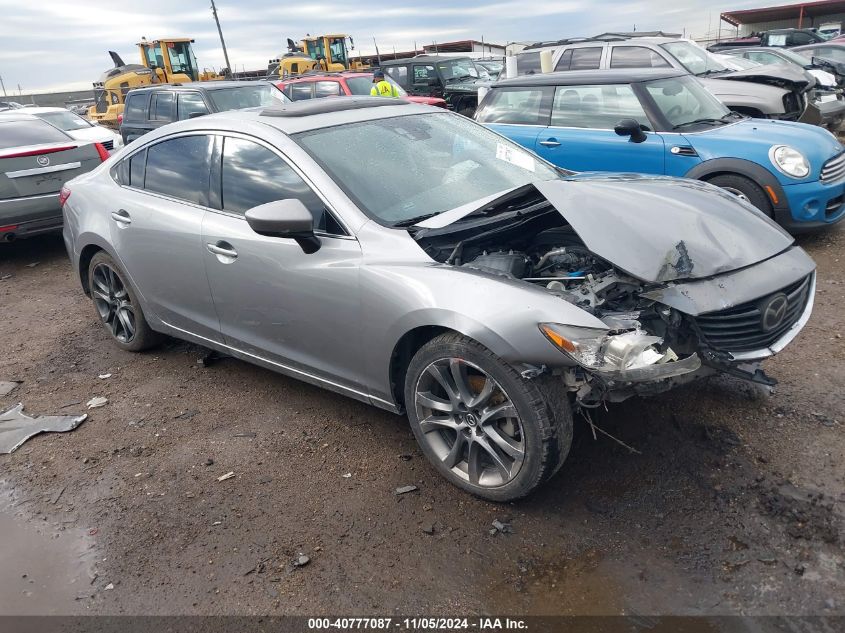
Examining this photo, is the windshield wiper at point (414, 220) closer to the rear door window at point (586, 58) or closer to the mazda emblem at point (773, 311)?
the mazda emblem at point (773, 311)

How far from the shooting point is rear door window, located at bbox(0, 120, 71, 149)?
740 cm

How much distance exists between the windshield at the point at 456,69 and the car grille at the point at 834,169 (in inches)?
471

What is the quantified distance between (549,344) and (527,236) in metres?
1.00

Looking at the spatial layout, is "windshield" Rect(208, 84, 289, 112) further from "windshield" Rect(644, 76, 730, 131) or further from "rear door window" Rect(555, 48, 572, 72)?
"windshield" Rect(644, 76, 730, 131)

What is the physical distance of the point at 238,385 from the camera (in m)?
4.33

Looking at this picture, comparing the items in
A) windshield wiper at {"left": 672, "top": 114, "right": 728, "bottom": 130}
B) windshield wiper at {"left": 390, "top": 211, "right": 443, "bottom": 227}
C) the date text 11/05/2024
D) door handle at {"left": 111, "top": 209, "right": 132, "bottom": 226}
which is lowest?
the date text 11/05/2024

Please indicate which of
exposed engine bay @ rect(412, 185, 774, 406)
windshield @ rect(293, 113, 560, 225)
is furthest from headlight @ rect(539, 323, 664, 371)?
windshield @ rect(293, 113, 560, 225)

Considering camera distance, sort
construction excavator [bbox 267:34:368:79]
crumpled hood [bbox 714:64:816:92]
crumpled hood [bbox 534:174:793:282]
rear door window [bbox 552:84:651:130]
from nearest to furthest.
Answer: crumpled hood [bbox 534:174:793:282] → rear door window [bbox 552:84:651:130] → crumpled hood [bbox 714:64:816:92] → construction excavator [bbox 267:34:368:79]

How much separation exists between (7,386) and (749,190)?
20.2 feet

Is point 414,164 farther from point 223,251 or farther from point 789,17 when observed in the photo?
point 789,17

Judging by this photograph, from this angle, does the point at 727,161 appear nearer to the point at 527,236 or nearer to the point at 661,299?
the point at 527,236

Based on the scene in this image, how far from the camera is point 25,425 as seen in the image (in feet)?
13.3

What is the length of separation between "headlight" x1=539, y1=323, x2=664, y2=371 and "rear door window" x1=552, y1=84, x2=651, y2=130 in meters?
4.51

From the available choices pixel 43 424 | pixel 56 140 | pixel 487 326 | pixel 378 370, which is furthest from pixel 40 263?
pixel 487 326
